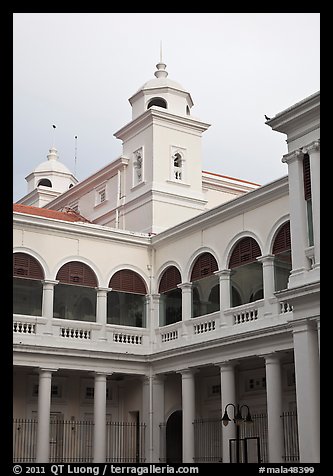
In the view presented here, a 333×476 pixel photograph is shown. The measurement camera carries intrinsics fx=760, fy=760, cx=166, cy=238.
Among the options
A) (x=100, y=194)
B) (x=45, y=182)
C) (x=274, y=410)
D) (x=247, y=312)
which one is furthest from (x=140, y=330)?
(x=45, y=182)

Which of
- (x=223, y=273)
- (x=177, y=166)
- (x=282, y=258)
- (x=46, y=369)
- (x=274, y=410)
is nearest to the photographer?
(x=274, y=410)

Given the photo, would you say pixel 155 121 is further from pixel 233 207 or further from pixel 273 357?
pixel 273 357

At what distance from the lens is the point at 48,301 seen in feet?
68.5

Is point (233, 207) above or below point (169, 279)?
above

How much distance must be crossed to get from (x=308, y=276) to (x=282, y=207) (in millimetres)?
4729

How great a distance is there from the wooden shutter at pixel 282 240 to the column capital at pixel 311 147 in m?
3.87

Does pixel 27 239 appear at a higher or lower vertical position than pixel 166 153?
lower

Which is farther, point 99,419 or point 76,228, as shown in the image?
point 76,228

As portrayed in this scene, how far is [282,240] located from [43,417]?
7784 millimetres

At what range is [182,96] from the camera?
92.0ft

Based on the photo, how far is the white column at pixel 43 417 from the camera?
1981 centimetres

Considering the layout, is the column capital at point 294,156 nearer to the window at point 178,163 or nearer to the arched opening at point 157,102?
the window at point 178,163

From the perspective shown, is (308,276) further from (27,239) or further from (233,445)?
(27,239)
